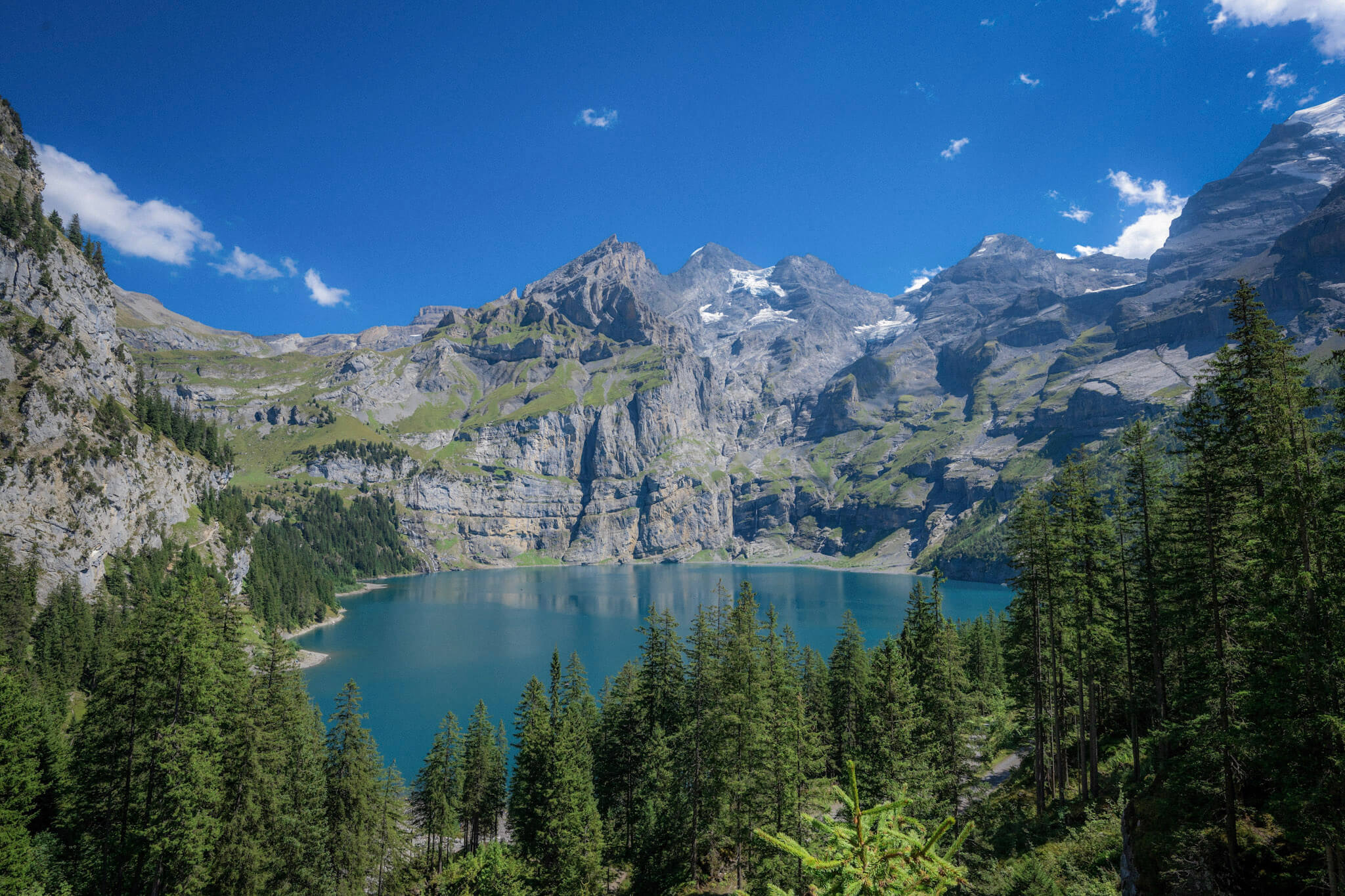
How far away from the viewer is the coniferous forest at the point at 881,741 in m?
17.0

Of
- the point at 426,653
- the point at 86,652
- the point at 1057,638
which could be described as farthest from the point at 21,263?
the point at 1057,638

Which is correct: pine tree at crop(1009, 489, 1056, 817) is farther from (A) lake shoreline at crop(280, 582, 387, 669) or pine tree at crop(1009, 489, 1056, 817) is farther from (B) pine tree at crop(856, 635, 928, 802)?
(A) lake shoreline at crop(280, 582, 387, 669)

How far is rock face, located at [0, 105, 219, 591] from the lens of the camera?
8800 centimetres

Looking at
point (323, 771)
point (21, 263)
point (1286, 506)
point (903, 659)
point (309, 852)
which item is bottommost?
point (309, 852)

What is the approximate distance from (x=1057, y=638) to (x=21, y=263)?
165687mm

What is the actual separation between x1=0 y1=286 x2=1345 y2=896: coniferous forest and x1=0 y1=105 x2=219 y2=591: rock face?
5952cm

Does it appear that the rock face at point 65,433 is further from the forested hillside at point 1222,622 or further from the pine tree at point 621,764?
the forested hillside at point 1222,622

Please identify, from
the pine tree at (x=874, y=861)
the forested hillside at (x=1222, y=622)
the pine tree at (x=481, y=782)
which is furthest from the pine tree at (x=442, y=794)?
the pine tree at (x=874, y=861)

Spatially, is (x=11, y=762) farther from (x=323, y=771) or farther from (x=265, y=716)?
(x=323, y=771)

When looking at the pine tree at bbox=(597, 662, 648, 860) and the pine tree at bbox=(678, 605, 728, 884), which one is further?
the pine tree at bbox=(597, 662, 648, 860)

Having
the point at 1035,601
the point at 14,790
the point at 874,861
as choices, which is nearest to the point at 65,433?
the point at 14,790

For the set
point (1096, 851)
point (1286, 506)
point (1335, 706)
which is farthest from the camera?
point (1096, 851)

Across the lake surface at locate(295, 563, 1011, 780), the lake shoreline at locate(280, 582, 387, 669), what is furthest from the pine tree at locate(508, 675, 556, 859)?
the lake shoreline at locate(280, 582, 387, 669)

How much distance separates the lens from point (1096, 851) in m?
23.8
